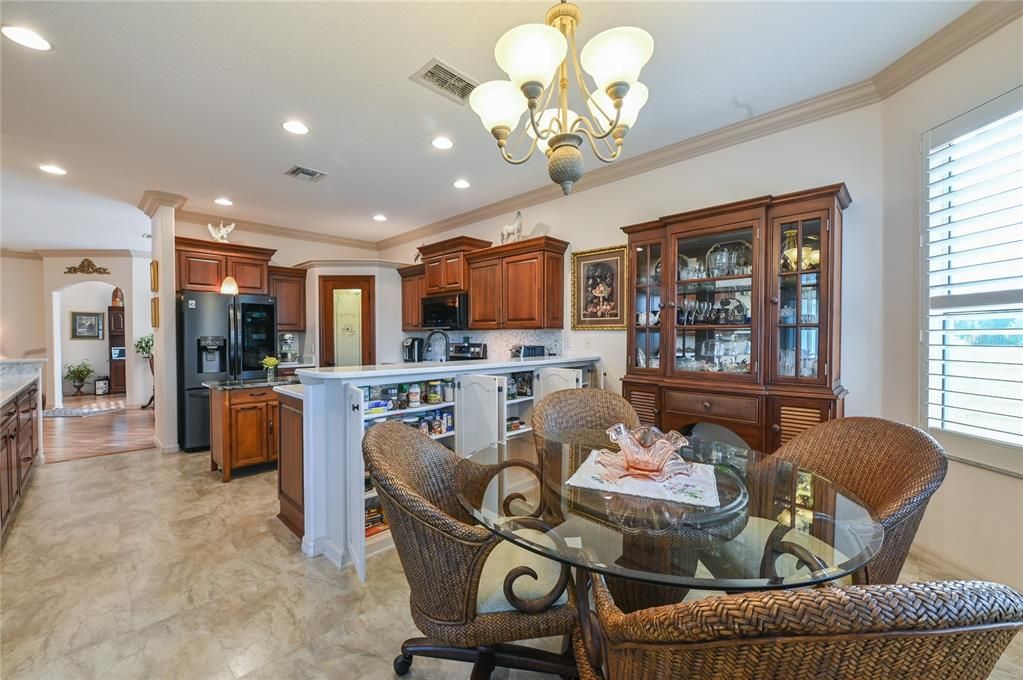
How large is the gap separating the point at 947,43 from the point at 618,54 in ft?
6.63

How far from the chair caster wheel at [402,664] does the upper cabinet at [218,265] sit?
475 centimetres

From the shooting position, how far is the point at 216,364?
471cm

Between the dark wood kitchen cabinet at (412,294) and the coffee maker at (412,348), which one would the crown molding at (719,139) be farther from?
the coffee maker at (412,348)

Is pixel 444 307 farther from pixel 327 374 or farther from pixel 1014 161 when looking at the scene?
pixel 1014 161

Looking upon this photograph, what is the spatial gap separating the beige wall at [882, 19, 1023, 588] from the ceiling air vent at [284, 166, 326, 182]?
14.1 ft

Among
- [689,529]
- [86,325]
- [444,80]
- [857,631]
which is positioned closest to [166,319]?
[444,80]

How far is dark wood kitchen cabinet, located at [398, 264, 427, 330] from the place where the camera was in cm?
545

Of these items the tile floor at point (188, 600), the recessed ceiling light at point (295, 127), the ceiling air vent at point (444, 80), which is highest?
the recessed ceiling light at point (295, 127)

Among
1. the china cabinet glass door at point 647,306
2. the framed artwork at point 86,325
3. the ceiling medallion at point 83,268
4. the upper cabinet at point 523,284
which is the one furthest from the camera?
the framed artwork at point 86,325

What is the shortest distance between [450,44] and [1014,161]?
8.97ft

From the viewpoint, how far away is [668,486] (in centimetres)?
Result: 145

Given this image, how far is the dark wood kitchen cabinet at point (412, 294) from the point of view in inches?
215

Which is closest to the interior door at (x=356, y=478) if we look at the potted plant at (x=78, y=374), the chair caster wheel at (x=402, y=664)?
the chair caster wheel at (x=402, y=664)

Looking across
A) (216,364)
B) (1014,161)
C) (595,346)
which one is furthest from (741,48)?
(216,364)
